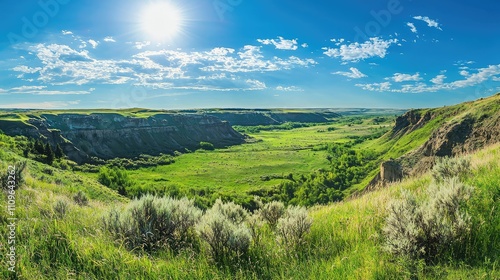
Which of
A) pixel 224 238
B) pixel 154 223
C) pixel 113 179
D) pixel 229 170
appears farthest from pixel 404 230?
pixel 229 170

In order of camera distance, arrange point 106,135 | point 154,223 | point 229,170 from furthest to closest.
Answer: point 106,135, point 229,170, point 154,223

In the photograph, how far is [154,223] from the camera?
6.32 metres

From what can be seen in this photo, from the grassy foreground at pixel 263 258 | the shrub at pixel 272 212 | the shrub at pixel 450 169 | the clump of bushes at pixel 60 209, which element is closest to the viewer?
the grassy foreground at pixel 263 258

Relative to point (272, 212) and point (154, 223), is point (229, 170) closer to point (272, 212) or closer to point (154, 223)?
point (272, 212)

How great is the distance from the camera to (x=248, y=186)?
338 feet

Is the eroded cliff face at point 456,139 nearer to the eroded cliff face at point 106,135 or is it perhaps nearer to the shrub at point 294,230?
the shrub at point 294,230

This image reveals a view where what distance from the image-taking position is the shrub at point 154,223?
5.97m

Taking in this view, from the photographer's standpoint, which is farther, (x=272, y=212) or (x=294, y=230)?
(x=272, y=212)

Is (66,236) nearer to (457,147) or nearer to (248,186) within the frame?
(457,147)

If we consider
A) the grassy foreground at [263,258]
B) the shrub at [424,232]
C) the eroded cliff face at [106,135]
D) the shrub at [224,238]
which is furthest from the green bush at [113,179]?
the shrub at [424,232]

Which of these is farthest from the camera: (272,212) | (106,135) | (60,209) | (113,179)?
(106,135)

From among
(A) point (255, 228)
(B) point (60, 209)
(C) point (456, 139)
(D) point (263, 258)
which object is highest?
(B) point (60, 209)

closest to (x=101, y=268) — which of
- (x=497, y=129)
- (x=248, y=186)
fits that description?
(x=497, y=129)

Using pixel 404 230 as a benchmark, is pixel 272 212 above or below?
below
